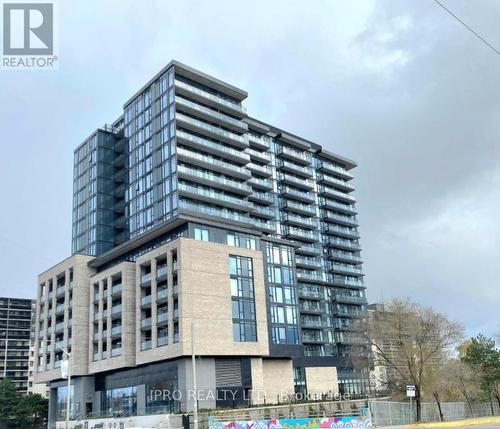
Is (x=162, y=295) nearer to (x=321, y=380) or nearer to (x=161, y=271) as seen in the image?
(x=161, y=271)

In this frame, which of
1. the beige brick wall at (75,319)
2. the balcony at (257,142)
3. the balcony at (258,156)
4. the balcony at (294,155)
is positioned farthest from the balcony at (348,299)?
the beige brick wall at (75,319)

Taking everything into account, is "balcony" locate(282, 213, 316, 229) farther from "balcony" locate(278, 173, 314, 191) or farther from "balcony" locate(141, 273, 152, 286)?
"balcony" locate(141, 273, 152, 286)

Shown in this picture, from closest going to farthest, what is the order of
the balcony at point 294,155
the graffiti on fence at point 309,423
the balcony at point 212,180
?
the graffiti on fence at point 309,423 → the balcony at point 212,180 → the balcony at point 294,155

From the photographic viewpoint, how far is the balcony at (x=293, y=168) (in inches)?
4638

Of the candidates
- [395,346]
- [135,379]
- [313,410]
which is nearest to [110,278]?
[135,379]

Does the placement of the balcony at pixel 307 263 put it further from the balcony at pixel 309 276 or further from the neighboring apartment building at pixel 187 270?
the balcony at pixel 309 276

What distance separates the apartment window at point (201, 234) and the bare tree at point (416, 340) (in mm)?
25181

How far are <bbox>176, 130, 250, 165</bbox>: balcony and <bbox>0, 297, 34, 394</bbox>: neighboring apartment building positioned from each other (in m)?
103

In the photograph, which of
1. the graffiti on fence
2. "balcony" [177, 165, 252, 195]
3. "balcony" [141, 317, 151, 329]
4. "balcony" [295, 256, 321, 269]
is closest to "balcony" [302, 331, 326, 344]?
"balcony" [295, 256, 321, 269]

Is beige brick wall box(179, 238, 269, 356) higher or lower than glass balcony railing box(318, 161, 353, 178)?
lower

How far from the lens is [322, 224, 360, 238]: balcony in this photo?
408 feet

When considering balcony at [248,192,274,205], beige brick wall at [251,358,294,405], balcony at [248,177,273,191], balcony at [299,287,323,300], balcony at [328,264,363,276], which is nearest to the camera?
beige brick wall at [251,358,294,405]

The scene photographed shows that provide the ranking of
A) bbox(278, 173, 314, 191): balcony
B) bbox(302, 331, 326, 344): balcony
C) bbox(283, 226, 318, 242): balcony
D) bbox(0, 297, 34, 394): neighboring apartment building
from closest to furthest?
bbox(302, 331, 326, 344): balcony, bbox(283, 226, 318, 242): balcony, bbox(278, 173, 314, 191): balcony, bbox(0, 297, 34, 394): neighboring apartment building

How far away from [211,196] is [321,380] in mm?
36400
